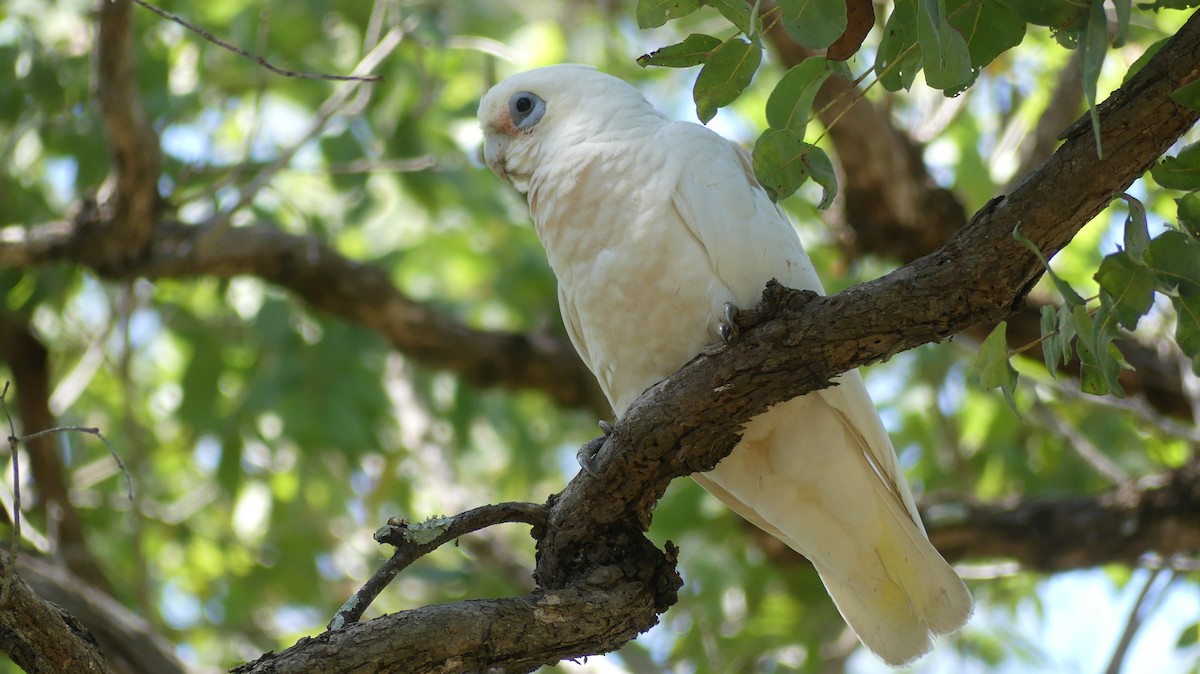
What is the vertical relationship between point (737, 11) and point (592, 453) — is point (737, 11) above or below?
below

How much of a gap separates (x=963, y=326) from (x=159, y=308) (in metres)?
4.71

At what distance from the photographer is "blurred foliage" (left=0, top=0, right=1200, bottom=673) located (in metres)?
4.79

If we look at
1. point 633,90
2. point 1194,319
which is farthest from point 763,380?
point 633,90

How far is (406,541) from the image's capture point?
7.45ft

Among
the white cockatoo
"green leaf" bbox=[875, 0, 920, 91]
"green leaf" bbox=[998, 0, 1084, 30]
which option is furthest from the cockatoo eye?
"green leaf" bbox=[998, 0, 1084, 30]

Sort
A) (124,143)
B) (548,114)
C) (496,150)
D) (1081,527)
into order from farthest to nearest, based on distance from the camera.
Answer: (1081,527)
(124,143)
(496,150)
(548,114)

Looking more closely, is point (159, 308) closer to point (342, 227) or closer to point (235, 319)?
point (235, 319)

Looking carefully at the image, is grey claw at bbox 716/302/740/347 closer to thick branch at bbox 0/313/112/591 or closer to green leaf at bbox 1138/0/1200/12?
green leaf at bbox 1138/0/1200/12

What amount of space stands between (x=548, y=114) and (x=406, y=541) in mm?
1464

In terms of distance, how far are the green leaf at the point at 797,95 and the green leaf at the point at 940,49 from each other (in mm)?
273

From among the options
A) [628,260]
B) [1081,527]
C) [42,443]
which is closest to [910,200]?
[1081,527]

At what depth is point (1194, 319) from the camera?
171cm

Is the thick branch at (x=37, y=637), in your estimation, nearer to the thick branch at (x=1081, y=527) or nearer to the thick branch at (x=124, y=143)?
the thick branch at (x=124, y=143)

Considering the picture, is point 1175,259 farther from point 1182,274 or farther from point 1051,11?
point 1051,11
